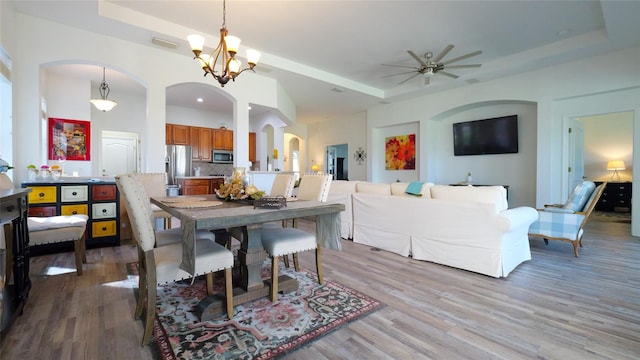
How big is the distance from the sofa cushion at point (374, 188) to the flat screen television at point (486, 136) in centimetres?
379

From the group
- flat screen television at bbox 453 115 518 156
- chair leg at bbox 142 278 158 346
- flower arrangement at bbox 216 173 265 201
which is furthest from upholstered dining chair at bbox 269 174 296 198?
flat screen television at bbox 453 115 518 156

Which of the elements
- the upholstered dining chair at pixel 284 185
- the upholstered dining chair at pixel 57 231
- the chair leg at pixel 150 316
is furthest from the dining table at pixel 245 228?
the upholstered dining chair at pixel 57 231

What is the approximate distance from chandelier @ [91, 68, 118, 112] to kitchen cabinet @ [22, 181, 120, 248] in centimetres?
267

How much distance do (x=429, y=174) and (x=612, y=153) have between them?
5109mm

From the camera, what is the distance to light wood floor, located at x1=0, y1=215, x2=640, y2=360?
5.06 ft

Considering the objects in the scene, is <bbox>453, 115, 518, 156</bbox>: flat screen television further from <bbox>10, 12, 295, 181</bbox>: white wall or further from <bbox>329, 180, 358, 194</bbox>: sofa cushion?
<bbox>10, 12, 295, 181</bbox>: white wall

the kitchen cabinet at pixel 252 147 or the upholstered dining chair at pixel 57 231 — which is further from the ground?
the kitchen cabinet at pixel 252 147

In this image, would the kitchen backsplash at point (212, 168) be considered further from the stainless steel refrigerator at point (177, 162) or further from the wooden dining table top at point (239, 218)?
the wooden dining table top at point (239, 218)

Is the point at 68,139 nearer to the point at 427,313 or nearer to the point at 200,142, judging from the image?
the point at 200,142

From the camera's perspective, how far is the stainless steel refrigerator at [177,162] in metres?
7.02

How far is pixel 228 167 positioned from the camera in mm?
8336

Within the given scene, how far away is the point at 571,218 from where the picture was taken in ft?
10.8

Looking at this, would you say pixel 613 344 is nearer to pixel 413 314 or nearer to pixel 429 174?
pixel 413 314

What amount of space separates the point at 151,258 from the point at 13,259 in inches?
42.0
